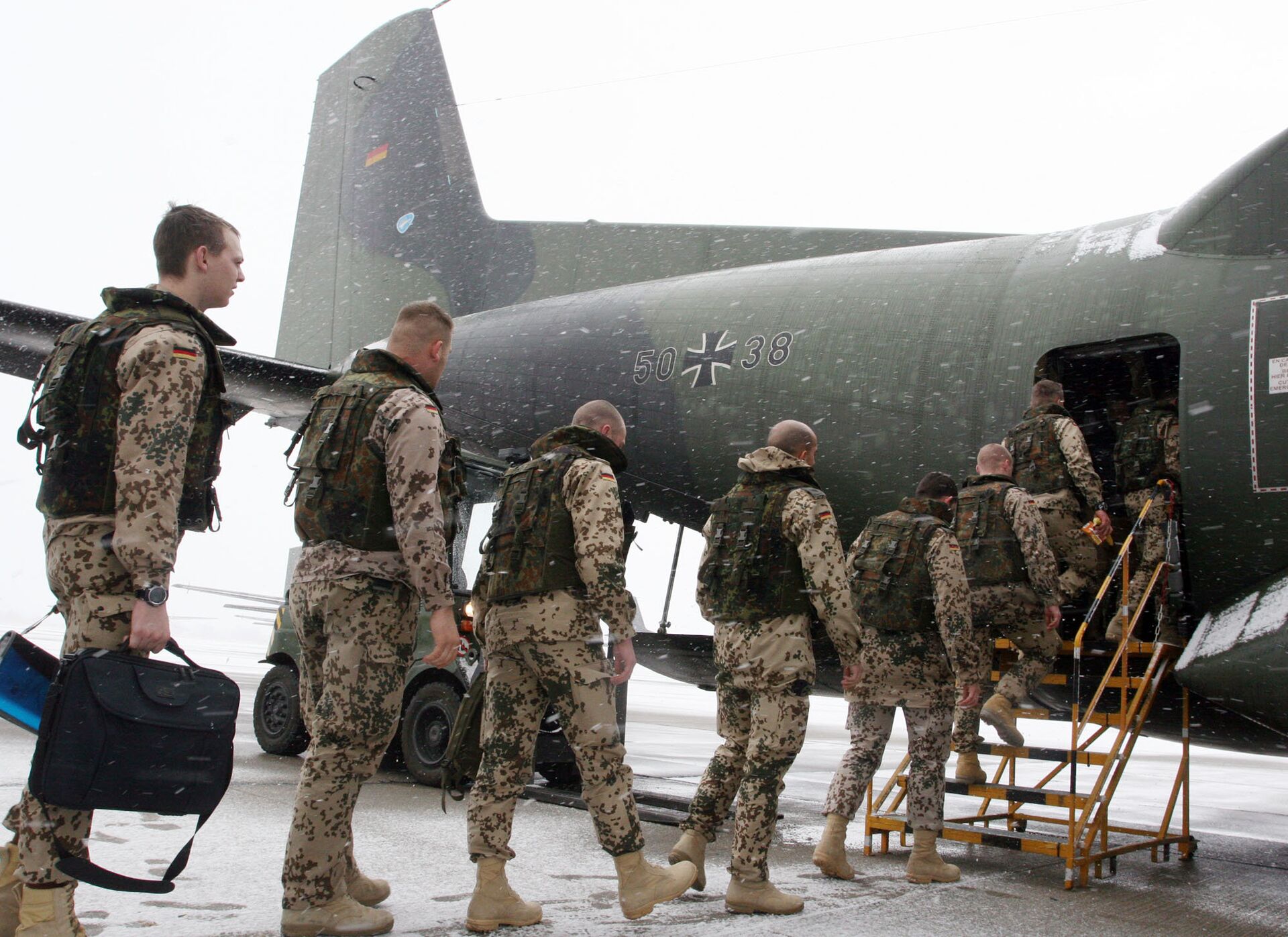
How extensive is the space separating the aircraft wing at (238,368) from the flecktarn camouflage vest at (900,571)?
461 centimetres

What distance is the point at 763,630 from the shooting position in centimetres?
408

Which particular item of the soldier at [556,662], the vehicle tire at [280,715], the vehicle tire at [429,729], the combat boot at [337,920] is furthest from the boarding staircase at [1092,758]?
the vehicle tire at [280,715]

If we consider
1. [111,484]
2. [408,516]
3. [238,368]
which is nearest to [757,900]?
[408,516]

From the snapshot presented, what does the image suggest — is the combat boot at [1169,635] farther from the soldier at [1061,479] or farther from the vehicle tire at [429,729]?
the vehicle tire at [429,729]

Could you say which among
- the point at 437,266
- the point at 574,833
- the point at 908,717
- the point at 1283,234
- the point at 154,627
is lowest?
the point at 574,833

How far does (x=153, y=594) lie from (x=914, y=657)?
3.26 meters

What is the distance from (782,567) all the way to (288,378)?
520 centimetres

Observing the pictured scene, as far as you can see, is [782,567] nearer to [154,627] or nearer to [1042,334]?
[154,627]

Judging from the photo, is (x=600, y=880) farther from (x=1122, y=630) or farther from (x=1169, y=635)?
(x=1169, y=635)

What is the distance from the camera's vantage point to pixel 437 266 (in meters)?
10.7

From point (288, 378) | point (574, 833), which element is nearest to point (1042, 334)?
point (574, 833)

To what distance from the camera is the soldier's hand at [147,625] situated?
2.59 metres

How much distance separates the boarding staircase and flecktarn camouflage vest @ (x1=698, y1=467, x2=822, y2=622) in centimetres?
136

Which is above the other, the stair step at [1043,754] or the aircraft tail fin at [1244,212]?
the aircraft tail fin at [1244,212]
